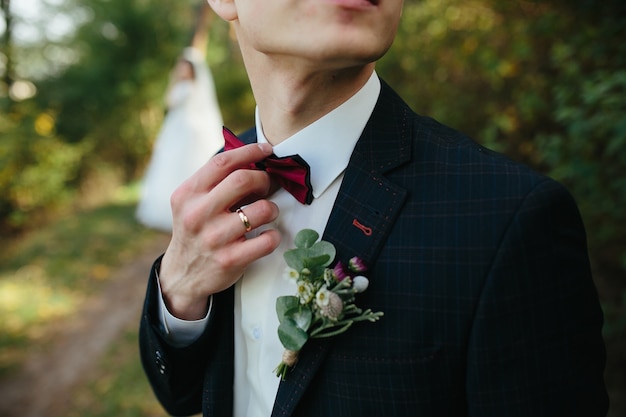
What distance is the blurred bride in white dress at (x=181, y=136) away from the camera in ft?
21.1

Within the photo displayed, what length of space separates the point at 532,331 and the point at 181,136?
19.7ft

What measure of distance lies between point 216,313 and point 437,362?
2.03 ft

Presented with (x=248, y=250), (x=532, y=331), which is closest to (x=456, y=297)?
(x=532, y=331)

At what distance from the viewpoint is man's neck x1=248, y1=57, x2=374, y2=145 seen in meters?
1.21

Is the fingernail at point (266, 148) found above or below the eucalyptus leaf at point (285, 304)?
above

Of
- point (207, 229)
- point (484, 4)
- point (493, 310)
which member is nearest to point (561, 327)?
point (493, 310)

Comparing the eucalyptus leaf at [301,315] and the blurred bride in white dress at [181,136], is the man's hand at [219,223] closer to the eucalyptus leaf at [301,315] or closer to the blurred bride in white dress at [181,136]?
the eucalyptus leaf at [301,315]

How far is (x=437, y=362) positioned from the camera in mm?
1082

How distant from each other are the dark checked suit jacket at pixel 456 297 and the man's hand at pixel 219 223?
19cm

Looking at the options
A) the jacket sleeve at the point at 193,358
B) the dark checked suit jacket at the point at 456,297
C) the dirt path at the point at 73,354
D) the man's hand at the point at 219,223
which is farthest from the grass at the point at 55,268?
the dark checked suit jacket at the point at 456,297

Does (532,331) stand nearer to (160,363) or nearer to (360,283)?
(360,283)

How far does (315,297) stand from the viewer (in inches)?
43.4

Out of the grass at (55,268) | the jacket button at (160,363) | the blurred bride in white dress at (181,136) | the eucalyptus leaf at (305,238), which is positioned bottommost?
the grass at (55,268)

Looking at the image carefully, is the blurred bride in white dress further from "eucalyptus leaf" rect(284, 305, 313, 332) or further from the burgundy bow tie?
"eucalyptus leaf" rect(284, 305, 313, 332)
